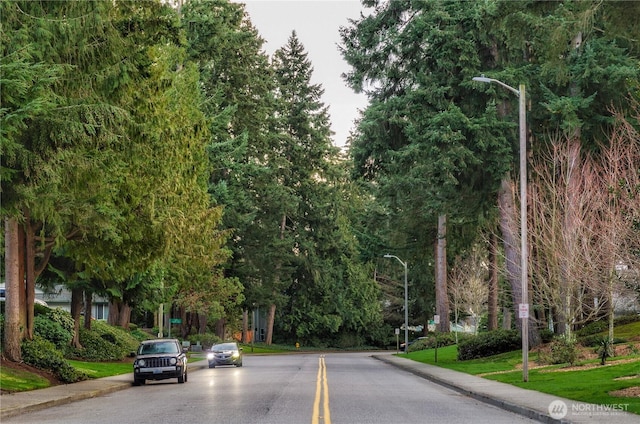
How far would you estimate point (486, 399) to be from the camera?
25188 millimetres

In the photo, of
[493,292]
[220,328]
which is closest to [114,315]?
[220,328]

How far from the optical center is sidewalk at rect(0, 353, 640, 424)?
723 inches

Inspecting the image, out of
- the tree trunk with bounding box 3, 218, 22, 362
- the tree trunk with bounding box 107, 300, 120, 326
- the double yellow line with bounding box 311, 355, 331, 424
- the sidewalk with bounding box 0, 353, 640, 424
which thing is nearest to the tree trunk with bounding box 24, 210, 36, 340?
the tree trunk with bounding box 3, 218, 22, 362

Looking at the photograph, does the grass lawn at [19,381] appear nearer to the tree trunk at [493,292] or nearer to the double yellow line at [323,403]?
the double yellow line at [323,403]

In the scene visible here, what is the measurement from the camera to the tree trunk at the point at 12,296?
32125 millimetres

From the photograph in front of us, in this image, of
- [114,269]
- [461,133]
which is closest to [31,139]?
[114,269]

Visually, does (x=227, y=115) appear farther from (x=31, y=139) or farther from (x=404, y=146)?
(x=31, y=139)

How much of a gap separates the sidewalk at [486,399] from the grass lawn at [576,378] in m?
0.54

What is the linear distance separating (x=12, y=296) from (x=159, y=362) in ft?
17.5

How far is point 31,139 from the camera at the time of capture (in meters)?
23.8

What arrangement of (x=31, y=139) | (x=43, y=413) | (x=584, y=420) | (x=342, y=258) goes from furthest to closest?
(x=342, y=258) < (x=31, y=139) < (x=43, y=413) < (x=584, y=420)

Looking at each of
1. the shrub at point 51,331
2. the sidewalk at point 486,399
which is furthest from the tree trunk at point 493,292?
the shrub at point 51,331

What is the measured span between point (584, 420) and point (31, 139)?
14242 millimetres

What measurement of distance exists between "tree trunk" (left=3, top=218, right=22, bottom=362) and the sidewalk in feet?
8.06
